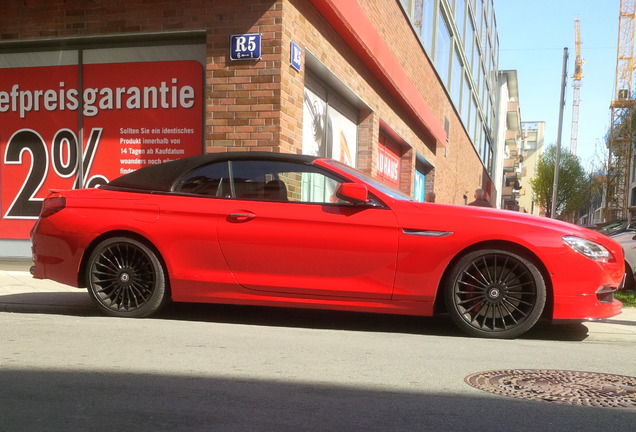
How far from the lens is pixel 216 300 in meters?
5.63

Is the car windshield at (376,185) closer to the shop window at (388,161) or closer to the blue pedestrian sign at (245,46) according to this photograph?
the blue pedestrian sign at (245,46)

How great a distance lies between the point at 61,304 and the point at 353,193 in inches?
125

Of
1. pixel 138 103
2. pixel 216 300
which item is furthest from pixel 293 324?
pixel 138 103

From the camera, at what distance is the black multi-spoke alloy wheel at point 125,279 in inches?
223

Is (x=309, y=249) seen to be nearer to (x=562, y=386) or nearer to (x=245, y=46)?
(x=562, y=386)

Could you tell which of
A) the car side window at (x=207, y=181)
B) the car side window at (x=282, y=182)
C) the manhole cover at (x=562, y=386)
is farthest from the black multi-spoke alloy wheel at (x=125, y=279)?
the manhole cover at (x=562, y=386)

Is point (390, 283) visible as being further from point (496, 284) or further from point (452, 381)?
point (452, 381)

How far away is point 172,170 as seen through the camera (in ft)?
19.4

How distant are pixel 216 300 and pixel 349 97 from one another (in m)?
7.43

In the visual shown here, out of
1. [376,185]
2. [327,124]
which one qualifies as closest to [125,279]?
[376,185]

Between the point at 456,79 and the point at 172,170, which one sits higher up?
the point at 456,79

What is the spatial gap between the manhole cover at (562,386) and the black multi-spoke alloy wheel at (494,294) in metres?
1.05

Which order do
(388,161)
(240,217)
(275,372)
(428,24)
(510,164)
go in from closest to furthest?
1. (275,372)
2. (240,217)
3. (388,161)
4. (428,24)
5. (510,164)

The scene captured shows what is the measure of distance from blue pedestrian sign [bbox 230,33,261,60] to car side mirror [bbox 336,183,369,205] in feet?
12.8
